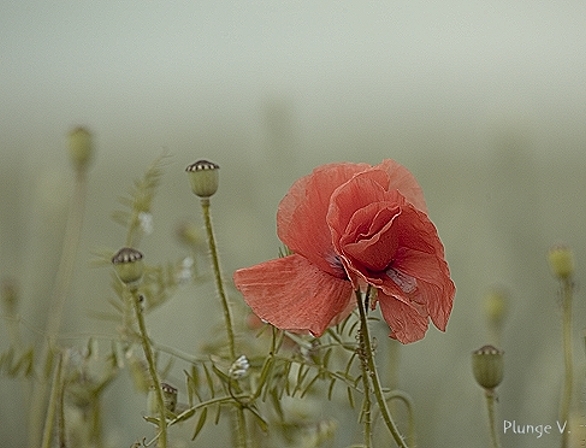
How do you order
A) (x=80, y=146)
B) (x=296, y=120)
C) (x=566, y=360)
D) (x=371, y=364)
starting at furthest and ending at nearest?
(x=296, y=120), (x=80, y=146), (x=566, y=360), (x=371, y=364)

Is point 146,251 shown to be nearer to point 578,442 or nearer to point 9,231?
point 9,231

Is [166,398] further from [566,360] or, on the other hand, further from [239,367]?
[566,360]

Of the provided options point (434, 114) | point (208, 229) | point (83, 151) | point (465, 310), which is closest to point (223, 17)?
point (434, 114)

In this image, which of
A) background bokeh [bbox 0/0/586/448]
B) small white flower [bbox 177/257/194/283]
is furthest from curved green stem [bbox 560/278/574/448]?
background bokeh [bbox 0/0/586/448]

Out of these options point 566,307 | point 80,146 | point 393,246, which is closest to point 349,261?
point 393,246

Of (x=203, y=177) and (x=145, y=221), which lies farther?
(x=145, y=221)

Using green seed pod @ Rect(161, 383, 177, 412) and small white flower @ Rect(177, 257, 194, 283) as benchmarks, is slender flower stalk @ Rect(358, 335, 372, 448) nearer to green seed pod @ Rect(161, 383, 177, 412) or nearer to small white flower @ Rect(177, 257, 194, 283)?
green seed pod @ Rect(161, 383, 177, 412)
